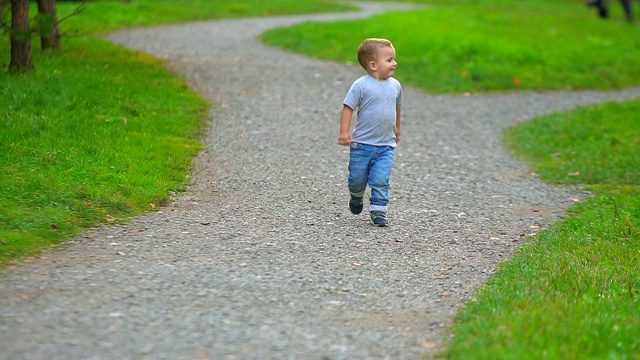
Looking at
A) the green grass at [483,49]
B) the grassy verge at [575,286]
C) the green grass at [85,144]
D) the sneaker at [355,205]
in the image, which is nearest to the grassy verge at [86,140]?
the green grass at [85,144]

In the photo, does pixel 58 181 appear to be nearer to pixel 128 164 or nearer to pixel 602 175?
pixel 128 164

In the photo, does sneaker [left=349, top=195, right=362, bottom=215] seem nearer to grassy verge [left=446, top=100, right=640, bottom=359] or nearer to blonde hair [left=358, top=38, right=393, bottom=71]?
blonde hair [left=358, top=38, right=393, bottom=71]

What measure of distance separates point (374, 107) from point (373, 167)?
1.66 feet

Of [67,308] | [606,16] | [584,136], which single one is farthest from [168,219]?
[606,16]

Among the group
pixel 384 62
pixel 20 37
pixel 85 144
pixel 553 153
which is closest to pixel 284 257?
pixel 384 62

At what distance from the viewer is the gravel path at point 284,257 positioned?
5.27 m

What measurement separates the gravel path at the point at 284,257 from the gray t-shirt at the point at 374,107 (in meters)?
0.79

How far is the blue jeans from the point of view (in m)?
8.04

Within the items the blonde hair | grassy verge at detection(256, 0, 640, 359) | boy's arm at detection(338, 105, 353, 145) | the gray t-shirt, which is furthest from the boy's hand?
grassy verge at detection(256, 0, 640, 359)

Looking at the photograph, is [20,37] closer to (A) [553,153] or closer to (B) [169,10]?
(A) [553,153]

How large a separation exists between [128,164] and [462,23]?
1495 cm

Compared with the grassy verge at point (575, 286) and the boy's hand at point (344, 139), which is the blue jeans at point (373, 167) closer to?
the boy's hand at point (344, 139)

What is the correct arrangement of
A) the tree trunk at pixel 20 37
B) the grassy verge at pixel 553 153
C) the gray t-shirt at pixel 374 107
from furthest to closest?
the tree trunk at pixel 20 37, the gray t-shirt at pixel 374 107, the grassy verge at pixel 553 153

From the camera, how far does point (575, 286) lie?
6508mm
